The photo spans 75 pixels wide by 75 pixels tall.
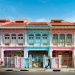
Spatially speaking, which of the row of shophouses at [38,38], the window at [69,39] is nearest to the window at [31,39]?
the row of shophouses at [38,38]

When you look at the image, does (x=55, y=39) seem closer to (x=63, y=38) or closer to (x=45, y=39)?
(x=63, y=38)

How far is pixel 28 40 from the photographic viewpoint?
27.7 meters

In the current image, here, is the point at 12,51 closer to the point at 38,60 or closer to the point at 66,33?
the point at 38,60

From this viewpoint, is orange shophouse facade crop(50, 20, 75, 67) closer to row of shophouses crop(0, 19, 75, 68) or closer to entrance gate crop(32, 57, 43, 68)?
row of shophouses crop(0, 19, 75, 68)

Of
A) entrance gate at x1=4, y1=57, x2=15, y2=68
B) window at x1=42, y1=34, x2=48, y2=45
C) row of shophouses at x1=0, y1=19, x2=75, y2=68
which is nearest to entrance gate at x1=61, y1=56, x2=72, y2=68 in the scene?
row of shophouses at x1=0, y1=19, x2=75, y2=68

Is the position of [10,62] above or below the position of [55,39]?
below

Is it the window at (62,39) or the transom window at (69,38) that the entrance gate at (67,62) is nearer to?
the window at (62,39)

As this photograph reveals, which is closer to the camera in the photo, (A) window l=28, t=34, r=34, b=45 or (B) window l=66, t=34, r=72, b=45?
(B) window l=66, t=34, r=72, b=45

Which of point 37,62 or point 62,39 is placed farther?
point 62,39

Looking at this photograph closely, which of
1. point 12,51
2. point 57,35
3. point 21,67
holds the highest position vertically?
point 57,35

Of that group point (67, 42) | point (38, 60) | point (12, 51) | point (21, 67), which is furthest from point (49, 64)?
point (12, 51)

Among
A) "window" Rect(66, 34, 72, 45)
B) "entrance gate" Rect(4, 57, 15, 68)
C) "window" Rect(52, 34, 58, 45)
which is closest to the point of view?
"entrance gate" Rect(4, 57, 15, 68)

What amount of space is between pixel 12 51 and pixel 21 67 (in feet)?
16.5

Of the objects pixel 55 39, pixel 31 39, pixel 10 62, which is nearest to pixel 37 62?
pixel 10 62
